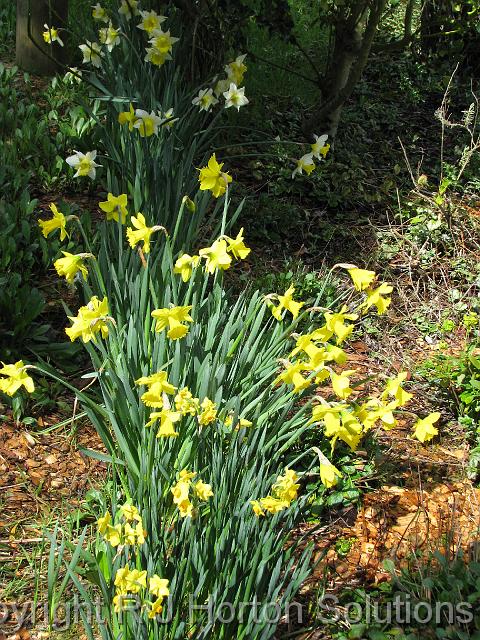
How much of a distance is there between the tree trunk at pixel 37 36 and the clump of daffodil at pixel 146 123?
6.13 ft

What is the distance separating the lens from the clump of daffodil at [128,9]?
12.3ft

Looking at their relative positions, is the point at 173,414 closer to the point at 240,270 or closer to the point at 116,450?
the point at 116,450

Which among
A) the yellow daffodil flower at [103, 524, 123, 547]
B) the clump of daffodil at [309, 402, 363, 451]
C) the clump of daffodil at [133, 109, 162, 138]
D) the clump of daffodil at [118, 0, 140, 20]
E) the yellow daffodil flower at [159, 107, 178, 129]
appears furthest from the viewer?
the clump of daffodil at [118, 0, 140, 20]

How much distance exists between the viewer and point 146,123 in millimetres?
2953

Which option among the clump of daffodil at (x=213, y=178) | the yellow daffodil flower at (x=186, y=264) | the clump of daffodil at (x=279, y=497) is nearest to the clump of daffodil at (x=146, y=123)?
the clump of daffodil at (x=213, y=178)

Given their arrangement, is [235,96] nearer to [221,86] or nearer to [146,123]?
[221,86]

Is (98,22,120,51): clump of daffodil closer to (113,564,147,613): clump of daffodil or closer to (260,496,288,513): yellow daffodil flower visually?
(260,496,288,513): yellow daffodil flower

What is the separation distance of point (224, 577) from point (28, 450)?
1.02 metres

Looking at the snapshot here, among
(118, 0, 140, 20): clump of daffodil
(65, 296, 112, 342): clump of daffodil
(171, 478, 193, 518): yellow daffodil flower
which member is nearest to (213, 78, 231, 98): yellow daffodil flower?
(118, 0, 140, 20): clump of daffodil

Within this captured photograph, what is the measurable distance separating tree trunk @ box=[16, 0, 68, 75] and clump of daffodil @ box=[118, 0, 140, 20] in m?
0.83

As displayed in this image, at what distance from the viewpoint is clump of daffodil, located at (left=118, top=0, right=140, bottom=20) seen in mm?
3758

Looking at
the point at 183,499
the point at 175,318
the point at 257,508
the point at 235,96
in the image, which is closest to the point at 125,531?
the point at 183,499

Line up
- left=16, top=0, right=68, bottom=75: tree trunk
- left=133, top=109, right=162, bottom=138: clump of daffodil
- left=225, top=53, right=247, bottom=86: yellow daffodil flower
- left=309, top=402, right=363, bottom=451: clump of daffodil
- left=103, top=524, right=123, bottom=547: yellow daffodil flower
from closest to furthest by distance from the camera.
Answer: left=103, top=524, right=123, bottom=547: yellow daffodil flower, left=309, top=402, right=363, bottom=451: clump of daffodil, left=133, top=109, right=162, bottom=138: clump of daffodil, left=225, top=53, right=247, bottom=86: yellow daffodil flower, left=16, top=0, right=68, bottom=75: tree trunk

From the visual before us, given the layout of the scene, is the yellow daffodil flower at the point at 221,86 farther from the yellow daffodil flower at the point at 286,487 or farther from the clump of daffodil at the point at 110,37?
the yellow daffodil flower at the point at 286,487
